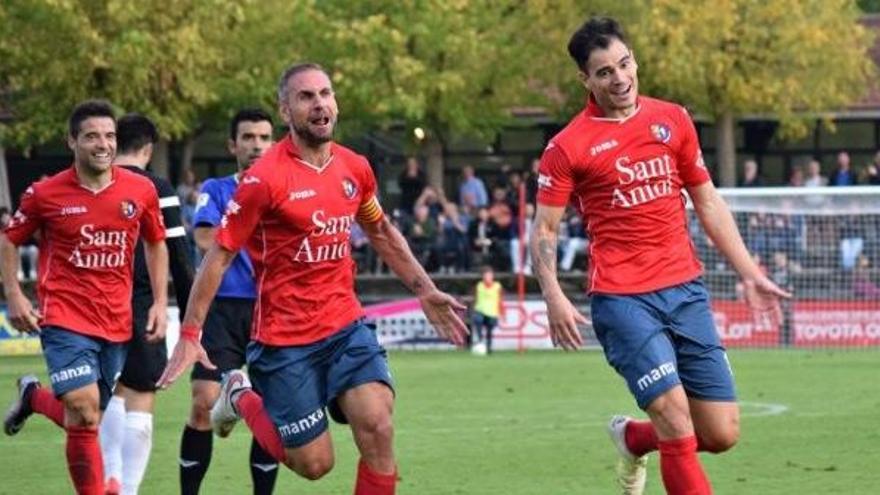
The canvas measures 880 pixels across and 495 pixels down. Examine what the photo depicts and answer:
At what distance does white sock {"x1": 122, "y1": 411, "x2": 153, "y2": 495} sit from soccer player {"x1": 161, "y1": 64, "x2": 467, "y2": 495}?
1.84 m

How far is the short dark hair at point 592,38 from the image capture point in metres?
11.1

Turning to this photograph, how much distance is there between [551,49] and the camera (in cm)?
4262

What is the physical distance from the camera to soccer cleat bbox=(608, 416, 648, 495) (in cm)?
1201

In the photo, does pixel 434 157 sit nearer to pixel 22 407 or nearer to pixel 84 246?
pixel 22 407

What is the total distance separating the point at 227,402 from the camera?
11.7 metres

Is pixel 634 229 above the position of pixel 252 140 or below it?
below

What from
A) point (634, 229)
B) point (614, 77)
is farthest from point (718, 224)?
point (614, 77)

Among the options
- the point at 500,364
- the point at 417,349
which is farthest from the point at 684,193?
the point at 417,349

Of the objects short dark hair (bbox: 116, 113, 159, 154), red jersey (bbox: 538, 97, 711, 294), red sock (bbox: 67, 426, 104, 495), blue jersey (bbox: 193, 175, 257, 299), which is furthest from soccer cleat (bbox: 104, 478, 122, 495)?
red jersey (bbox: 538, 97, 711, 294)

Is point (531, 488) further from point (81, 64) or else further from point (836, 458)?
point (81, 64)

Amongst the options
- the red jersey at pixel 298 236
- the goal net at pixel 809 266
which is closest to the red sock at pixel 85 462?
the red jersey at pixel 298 236

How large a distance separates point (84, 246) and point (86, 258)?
7cm

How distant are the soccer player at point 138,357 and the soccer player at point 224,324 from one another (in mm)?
181

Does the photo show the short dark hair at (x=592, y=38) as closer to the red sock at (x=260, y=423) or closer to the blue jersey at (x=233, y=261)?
the red sock at (x=260, y=423)
